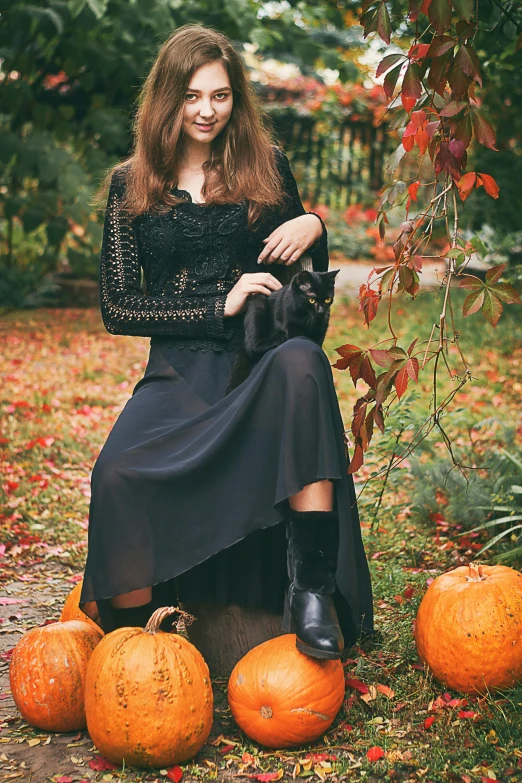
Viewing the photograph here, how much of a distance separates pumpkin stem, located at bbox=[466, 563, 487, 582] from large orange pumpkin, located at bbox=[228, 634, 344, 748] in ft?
1.65

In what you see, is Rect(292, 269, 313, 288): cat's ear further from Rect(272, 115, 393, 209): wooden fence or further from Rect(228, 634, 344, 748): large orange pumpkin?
Rect(272, 115, 393, 209): wooden fence

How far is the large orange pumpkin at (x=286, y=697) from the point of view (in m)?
2.13

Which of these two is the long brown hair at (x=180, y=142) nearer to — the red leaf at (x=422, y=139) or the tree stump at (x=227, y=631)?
the red leaf at (x=422, y=139)

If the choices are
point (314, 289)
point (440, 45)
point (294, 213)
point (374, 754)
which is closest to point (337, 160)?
point (294, 213)

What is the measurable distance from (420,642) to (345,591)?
1.10 feet

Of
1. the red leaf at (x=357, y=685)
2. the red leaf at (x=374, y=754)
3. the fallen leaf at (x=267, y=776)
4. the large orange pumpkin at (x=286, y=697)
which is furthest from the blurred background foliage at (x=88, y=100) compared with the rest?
the fallen leaf at (x=267, y=776)

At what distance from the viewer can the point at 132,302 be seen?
278 centimetres

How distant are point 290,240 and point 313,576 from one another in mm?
1104

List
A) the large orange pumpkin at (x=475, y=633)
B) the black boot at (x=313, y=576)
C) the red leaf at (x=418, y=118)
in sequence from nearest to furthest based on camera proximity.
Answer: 1. the red leaf at (x=418, y=118)
2. the black boot at (x=313, y=576)
3. the large orange pumpkin at (x=475, y=633)

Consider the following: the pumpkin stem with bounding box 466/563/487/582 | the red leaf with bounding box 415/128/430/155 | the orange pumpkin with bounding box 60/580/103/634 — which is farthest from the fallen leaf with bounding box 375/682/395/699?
the red leaf with bounding box 415/128/430/155

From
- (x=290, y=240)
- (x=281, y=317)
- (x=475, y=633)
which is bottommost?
(x=475, y=633)

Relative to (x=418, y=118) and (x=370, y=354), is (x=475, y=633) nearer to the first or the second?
(x=370, y=354)

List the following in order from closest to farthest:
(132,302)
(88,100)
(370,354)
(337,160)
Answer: (370,354), (132,302), (88,100), (337,160)

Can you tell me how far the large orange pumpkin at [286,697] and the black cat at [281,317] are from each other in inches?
32.8
